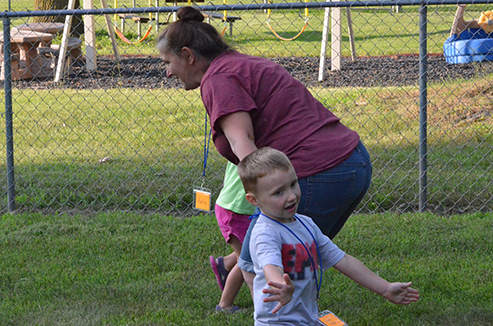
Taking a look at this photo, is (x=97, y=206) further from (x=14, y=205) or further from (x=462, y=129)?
(x=462, y=129)

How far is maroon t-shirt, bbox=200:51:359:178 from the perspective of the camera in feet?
7.50

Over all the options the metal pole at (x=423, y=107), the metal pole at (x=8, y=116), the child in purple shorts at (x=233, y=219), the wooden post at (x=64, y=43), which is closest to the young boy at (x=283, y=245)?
the child in purple shorts at (x=233, y=219)

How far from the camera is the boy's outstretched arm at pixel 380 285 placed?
2.14 metres

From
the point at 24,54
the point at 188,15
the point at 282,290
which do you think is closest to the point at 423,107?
the point at 188,15

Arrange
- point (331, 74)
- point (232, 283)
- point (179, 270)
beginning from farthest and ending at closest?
point (331, 74), point (179, 270), point (232, 283)

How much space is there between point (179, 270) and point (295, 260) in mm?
1714

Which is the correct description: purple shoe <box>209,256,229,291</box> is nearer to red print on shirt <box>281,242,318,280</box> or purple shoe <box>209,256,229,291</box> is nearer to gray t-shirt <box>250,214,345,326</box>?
gray t-shirt <box>250,214,345,326</box>

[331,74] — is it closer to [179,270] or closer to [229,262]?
[179,270]

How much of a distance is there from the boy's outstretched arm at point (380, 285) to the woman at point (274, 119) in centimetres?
24

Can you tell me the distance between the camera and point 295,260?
2.14m

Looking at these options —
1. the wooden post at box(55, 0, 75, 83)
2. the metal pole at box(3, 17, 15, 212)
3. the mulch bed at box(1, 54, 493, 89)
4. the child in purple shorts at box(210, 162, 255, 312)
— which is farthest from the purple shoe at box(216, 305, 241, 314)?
the wooden post at box(55, 0, 75, 83)

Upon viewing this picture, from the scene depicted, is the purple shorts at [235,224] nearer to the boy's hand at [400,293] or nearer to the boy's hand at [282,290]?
the boy's hand at [400,293]

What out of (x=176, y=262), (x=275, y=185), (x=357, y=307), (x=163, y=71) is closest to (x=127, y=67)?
(x=163, y=71)

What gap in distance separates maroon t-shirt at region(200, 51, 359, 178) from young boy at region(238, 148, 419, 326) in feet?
0.67
